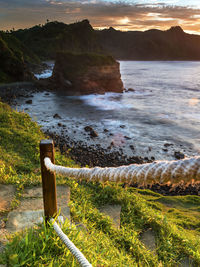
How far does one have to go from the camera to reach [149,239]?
365 cm

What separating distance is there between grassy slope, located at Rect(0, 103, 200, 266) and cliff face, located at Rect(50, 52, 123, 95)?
103ft

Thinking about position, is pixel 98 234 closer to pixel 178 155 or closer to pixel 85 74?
pixel 178 155

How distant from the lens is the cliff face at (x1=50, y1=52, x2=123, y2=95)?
36812 millimetres

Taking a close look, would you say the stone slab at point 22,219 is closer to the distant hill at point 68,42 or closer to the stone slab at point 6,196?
the stone slab at point 6,196

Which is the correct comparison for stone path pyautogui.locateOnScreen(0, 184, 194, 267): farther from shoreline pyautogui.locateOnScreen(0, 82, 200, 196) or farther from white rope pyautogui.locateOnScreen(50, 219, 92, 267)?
shoreline pyautogui.locateOnScreen(0, 82, 200, 196)

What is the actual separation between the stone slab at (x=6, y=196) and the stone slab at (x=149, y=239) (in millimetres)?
2341

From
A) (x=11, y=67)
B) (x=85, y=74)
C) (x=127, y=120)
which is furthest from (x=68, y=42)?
(x=127, y=120)

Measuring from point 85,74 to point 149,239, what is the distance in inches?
1382

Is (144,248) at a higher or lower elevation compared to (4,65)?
lower

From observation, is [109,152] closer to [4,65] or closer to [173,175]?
[173,175]

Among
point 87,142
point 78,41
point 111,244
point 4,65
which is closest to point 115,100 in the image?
point 87,142

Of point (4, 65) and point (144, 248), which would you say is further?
point (4, 65)

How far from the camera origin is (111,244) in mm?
3059

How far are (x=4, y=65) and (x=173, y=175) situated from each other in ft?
154
